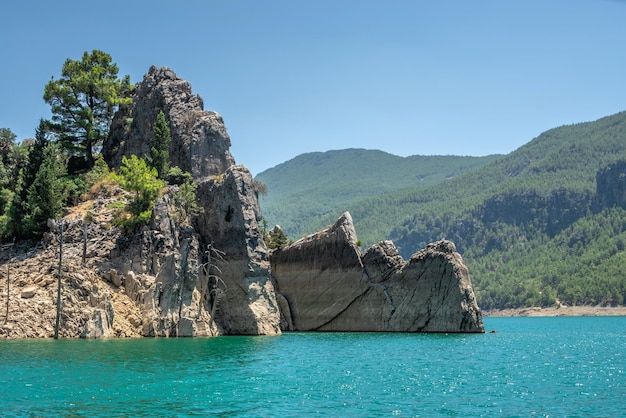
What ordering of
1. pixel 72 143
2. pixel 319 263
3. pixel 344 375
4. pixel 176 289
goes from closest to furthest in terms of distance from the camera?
pixel 344 375, pixel 176 289, pixel 319 263, pixel 72 143

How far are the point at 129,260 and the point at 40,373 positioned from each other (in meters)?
30.2

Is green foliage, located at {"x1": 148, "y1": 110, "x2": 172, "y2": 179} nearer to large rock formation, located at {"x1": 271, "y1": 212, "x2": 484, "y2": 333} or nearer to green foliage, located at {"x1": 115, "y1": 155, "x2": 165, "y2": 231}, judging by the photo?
green foliage, located at {"x1": 115, "y1": 155, "x2": 165, "y2": 231}

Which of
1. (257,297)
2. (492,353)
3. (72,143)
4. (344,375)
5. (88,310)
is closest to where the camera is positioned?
(344,375)

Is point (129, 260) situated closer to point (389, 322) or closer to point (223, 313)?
point (223, 313)

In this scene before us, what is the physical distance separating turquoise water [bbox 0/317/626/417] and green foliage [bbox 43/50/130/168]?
124ft

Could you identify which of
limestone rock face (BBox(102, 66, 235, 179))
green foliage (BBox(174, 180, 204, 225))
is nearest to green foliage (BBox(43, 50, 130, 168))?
limestone rock face (BBox(102, 66, 235, 179))

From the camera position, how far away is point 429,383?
40375mm

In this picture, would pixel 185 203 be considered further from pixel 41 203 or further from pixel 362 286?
pixel 362 286

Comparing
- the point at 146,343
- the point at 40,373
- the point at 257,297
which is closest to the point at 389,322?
the point at 257,297

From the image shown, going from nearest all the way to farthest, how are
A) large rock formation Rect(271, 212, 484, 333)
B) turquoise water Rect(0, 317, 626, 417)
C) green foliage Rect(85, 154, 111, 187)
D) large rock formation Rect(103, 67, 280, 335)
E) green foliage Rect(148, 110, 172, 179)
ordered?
turquoise water Rect(0, 317, 626, 417)
large rock formation Rect(103, 67, 280, 335)
large rock formation Rect(271, 212, 484, 333)
green foliage Rect(148, 110, 172, 179)
green foliage Rect(85, 154, 111, 187)

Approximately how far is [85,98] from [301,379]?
201 ft

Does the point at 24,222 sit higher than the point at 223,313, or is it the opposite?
the point at 24,222

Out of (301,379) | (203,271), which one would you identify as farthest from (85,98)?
(301,379)

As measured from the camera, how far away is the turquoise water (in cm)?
3247
